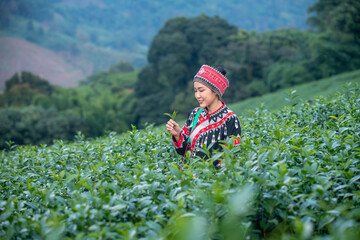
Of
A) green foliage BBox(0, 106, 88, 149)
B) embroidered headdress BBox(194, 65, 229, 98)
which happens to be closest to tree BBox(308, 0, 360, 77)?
green foliage BBox(0, 106, 88, 149)

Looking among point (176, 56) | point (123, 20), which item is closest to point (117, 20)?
point (123, 20)

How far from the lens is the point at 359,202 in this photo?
6.18ft

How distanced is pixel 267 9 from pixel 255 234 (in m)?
106

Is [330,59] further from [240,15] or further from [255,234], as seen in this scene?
[240,15]

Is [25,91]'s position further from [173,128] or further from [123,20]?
[123,20]

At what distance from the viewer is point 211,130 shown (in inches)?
125

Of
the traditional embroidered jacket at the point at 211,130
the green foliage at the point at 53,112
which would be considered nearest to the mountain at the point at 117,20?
the green foliage at the point at 53,112

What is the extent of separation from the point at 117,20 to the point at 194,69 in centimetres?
7504

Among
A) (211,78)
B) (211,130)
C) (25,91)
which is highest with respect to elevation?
(25,91)

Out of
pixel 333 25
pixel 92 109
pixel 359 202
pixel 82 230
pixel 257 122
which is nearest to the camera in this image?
pixel 82 230

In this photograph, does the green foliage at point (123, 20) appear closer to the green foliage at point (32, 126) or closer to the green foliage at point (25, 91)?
the green foliage at point (25, 91)

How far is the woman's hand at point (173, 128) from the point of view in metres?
3.06

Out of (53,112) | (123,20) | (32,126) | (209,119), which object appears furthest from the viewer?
(123,20)

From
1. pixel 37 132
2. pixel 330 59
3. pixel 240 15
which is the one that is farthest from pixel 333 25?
pixel 240 15
